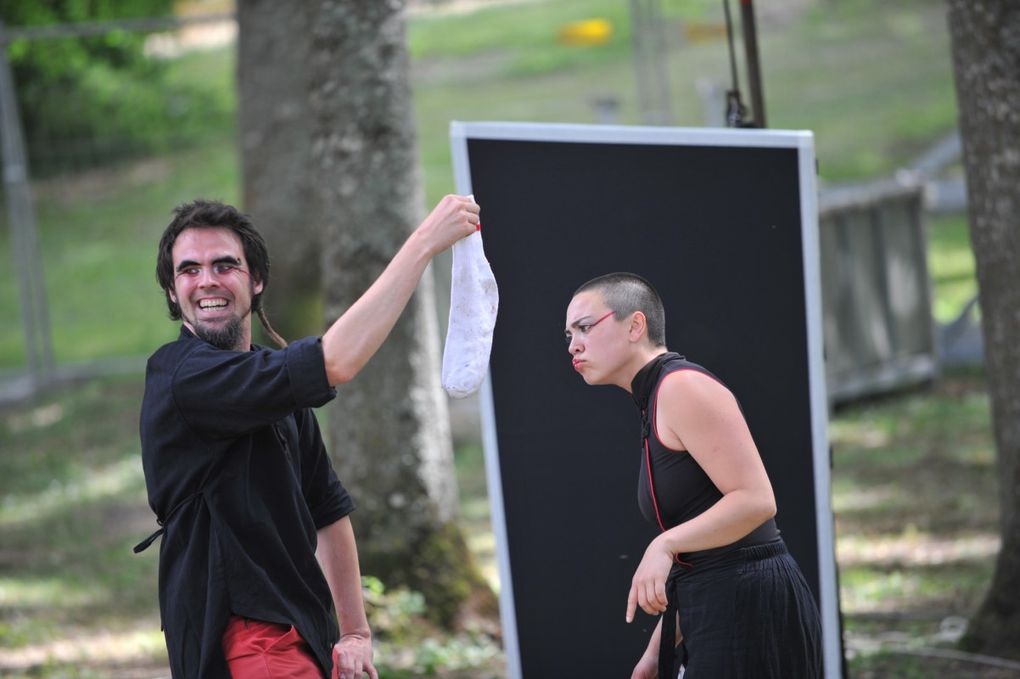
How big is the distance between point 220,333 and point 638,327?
965 mm

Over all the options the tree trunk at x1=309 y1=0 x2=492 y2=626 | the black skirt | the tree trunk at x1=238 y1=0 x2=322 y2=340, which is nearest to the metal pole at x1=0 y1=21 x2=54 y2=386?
the tree trunk at x1=238 y1=0 x2=322 y2=340

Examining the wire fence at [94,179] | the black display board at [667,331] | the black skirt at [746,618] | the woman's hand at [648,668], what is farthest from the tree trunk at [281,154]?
the black skirt at [746,618]

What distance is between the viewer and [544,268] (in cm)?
413

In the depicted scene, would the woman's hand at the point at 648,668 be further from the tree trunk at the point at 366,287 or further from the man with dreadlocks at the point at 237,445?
the tree trunk at the point at 366,287

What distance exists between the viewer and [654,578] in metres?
2.95

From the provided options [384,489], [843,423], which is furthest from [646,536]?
[843,423]

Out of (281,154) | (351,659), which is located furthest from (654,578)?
(281,154)

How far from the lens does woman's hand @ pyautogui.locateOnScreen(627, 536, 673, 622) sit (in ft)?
9.64

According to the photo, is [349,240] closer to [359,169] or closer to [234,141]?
[359,169]

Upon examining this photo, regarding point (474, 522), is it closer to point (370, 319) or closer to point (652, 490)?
point (652, 490)

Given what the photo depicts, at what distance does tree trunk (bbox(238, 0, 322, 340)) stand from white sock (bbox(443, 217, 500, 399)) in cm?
799

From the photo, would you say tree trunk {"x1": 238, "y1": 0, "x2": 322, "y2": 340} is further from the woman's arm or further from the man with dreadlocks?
the woman's arm

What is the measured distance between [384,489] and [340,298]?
2.81 feet

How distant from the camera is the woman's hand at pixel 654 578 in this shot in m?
2.94
